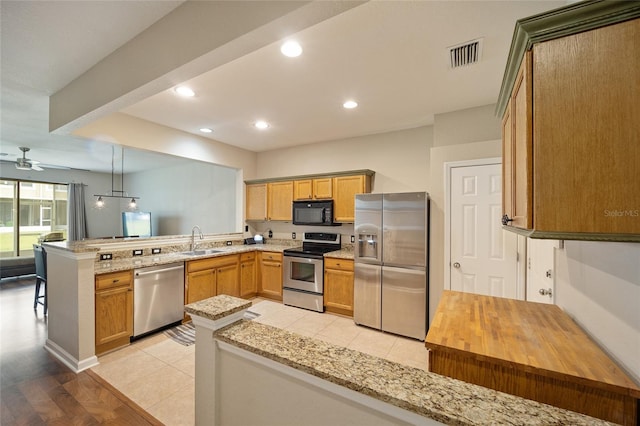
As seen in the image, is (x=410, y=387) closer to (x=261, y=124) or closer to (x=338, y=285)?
(x=338, y=285)

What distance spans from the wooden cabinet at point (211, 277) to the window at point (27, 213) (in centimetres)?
586

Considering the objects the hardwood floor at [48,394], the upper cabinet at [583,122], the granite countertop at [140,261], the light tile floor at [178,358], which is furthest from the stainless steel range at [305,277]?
the upper cabinet at [583,122]

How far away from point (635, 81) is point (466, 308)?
4.52ft

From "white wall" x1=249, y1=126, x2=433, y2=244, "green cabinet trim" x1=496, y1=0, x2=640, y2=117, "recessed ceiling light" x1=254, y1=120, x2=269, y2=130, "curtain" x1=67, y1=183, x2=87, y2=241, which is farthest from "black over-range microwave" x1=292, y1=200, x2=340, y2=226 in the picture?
"curtain" x1=67, y1=183, x2=87, y2=241

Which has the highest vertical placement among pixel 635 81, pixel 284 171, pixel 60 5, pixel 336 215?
pixel 60 5

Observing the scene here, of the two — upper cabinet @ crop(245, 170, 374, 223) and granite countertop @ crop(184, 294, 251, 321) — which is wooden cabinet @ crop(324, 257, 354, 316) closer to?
upper cabinet @ crop(245, 170, 374, 223)

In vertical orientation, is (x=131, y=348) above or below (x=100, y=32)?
below

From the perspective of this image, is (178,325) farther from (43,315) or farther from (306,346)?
(306,346)

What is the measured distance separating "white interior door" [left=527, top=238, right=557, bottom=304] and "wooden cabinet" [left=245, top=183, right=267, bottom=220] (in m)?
4.01

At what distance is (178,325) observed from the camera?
349 centimetres

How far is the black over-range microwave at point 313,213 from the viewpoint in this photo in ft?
13.8

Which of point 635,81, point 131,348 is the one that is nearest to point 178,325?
point 131,348

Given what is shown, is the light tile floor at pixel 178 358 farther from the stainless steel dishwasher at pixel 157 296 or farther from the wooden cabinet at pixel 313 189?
the wooden cabinet at pixel 313 189

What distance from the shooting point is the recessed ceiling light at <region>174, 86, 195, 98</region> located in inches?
102
